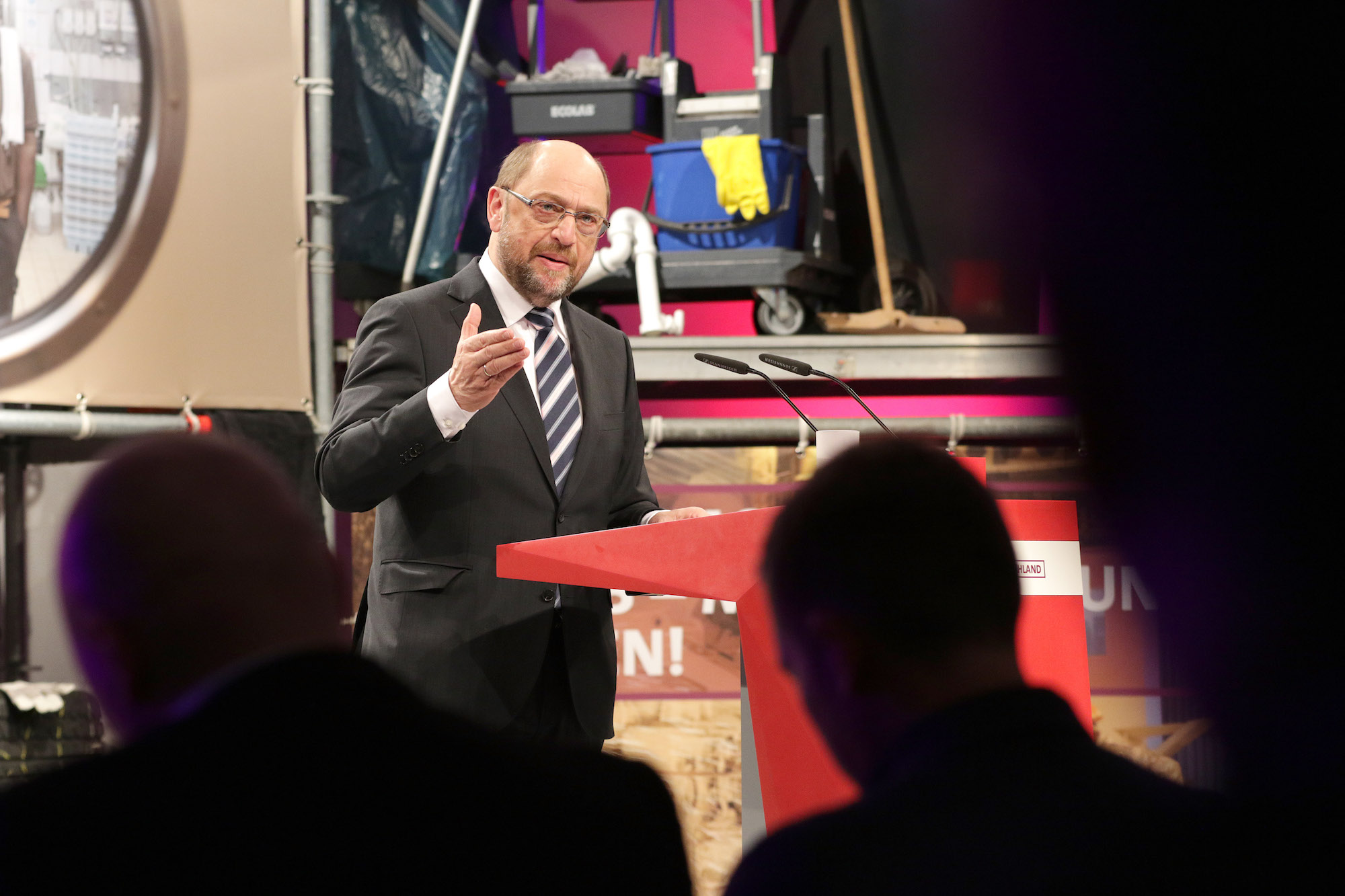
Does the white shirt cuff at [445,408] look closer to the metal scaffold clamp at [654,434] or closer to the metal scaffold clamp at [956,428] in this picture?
the metal scaffold clamp at [654,434]

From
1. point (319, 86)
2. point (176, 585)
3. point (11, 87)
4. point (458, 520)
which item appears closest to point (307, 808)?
point (176, 585)

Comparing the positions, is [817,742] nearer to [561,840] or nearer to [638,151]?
[561,840]

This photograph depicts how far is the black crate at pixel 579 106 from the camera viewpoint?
420cm

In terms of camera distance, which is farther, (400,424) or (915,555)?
(400,424)

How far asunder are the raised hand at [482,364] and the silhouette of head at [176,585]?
3.06 feet

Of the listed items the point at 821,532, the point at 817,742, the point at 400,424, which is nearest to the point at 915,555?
the point at 821,532

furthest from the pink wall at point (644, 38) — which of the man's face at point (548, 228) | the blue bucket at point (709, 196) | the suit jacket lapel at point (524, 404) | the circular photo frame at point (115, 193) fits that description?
the suit jacket lapel at point (524, 404)

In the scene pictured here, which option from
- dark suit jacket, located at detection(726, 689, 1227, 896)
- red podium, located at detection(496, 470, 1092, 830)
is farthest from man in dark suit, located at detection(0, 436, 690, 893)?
red podium, located at detection(496, 470, 1092, 830)

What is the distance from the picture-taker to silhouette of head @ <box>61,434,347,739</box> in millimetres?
773

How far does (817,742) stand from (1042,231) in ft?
3.20

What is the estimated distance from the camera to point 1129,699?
12.9ft

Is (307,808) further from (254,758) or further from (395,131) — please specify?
(395,131)

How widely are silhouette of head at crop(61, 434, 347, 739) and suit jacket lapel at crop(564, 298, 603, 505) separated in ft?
4.17

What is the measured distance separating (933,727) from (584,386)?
142 cm
